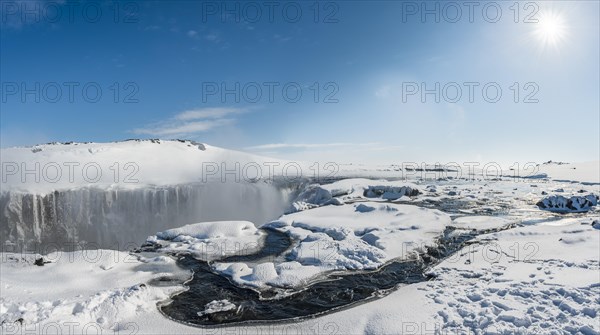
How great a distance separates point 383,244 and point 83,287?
38.8 ft

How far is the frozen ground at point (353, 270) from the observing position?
7.81 metres

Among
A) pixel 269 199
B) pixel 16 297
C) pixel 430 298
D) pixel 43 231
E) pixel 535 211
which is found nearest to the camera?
pixel 16 297

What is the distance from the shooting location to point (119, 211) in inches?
1398

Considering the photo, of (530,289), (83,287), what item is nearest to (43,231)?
(83,287)

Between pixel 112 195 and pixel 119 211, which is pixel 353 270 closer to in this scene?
pixel 119 211

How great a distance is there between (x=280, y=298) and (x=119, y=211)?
3227 centimetres

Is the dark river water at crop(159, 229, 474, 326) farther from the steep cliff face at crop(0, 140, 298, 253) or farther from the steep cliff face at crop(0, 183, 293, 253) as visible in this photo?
the steep cliff face at crop(0, 140, 298, 253)

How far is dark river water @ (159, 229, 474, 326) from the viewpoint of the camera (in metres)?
8.72

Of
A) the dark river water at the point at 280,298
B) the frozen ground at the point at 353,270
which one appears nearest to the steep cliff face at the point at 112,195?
the frozen ground at the point at 353,270

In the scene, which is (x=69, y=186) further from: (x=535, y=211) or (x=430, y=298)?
(x=535, y=211)

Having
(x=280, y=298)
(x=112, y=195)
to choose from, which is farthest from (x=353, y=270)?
(x=112, y=195)

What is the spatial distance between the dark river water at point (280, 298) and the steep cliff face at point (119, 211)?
23.8m

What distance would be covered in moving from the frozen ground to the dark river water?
357 millimetres

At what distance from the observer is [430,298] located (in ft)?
30.9
